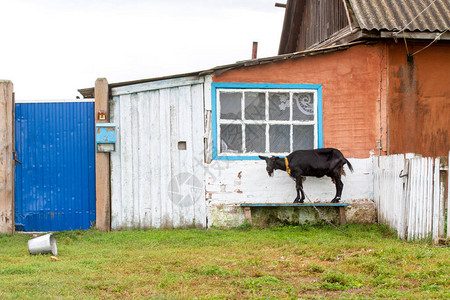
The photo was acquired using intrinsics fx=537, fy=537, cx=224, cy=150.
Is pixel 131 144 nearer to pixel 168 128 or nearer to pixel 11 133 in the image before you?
pixel 168 128

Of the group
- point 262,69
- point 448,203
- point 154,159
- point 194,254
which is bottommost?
point 194,254

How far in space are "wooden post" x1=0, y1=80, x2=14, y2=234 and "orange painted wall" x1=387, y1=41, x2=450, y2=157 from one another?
718 centimetres

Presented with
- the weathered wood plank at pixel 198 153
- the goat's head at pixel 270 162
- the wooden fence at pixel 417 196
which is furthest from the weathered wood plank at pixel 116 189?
the wooden fence at pixel 417 196

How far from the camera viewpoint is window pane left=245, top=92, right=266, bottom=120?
406 inches

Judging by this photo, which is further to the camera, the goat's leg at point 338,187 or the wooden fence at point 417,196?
the goat's leg at point 338,187

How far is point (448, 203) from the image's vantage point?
26.1 feet

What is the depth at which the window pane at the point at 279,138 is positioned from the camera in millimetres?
10367

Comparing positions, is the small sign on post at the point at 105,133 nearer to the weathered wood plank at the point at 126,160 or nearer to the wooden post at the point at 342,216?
the weathered wood plank at the point at 126,160

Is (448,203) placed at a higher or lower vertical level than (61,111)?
lower

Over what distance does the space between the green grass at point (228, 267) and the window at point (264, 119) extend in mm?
1761

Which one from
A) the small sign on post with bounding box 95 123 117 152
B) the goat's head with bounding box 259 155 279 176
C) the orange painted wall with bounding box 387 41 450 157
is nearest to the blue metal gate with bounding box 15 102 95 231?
the small sign on post with bounding box 95 123 117 152

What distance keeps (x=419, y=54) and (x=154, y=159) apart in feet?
18.4

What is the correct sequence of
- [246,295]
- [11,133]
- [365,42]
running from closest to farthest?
[246,295]
[11,133]
[365,42]

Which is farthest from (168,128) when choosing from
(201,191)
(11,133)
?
(11,133)
